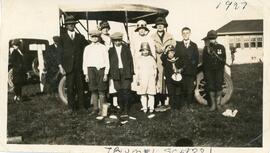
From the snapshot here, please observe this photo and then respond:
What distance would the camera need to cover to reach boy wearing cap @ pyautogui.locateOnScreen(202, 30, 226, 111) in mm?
899

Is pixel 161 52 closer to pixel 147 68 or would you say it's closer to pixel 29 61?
pixel 147 68

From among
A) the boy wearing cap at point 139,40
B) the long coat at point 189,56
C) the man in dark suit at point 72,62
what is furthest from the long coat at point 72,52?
the long coat at point 189,56

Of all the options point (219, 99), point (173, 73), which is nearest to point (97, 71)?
point (173, 73)


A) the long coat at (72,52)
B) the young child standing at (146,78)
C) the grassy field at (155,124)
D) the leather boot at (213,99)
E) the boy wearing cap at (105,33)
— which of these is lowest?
the grassy field at (155,124)

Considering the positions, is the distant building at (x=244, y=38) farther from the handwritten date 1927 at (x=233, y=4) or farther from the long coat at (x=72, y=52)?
the long coat at (x=72, y=52)

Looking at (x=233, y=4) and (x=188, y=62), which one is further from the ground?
(x=233, y=4)

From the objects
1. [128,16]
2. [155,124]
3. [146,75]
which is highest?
[128,16]

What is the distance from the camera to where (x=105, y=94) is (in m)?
0.92

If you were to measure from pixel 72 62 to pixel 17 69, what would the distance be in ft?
0.41

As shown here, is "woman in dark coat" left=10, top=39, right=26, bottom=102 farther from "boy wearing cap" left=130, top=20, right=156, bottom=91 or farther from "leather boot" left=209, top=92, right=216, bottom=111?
"leather boot" left=209, top=92, right=216, bottom=111

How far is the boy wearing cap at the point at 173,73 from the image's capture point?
0.91 m

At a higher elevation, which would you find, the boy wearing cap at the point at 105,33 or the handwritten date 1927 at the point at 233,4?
the handwritten date 1927 at the point at 233,4

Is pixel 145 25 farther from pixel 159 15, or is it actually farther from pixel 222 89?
pixel 222 89

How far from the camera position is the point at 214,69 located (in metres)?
0.90
